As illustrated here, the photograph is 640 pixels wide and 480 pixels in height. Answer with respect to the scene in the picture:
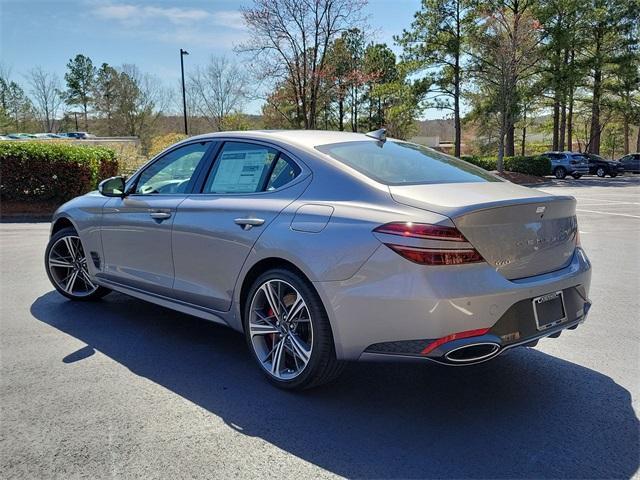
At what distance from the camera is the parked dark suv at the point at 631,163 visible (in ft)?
120

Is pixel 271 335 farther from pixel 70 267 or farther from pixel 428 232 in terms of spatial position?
pixel 70 267

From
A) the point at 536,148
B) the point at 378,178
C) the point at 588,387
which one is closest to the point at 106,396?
the point at 378,178

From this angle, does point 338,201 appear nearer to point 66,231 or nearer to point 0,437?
point 0,437

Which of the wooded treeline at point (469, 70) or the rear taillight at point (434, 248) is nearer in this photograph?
the rear taillight at point (434, 248)

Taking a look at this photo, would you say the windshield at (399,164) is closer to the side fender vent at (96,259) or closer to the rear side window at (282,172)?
the rear side window at (282,172)

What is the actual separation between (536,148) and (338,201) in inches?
2501

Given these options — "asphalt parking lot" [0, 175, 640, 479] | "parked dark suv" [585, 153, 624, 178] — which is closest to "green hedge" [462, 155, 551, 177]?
"parked dark suv" [585, 153, 624, 178]

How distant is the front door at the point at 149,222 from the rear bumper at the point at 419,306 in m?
1.62

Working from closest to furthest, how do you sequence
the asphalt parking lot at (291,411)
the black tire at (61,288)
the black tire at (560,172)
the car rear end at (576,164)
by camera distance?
the asphalt parking lot at (291,411) → the black tire at (61,288) → the car rear end at (576,164) → the black tire at (560,172)

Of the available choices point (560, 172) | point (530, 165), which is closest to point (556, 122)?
point (560, 172)

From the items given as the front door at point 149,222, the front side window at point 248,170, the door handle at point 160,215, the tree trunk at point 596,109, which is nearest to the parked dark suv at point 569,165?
the tree trunk at point 596,109

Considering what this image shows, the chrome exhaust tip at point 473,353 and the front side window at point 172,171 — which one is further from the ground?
the front side window at point 172,171

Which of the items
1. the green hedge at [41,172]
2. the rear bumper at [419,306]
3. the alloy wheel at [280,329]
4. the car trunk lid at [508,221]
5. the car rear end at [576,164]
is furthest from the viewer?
the car rear end at [576,164]

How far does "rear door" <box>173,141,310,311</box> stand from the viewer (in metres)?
3.51
